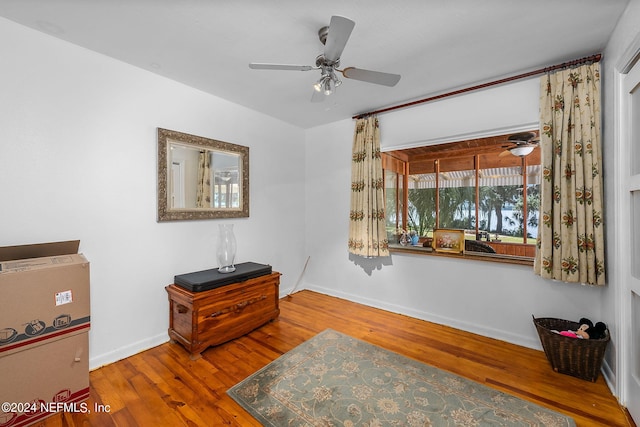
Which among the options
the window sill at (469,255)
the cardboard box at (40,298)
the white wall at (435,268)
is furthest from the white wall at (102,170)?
the window sill at (469,255)

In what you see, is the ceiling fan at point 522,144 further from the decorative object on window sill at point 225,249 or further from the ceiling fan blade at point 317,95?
the decorative object on window sill at point 225,249

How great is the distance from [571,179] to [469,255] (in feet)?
3.56

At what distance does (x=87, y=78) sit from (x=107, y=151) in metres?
0.55

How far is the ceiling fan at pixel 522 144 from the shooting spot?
2884mm

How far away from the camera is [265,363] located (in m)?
2.20

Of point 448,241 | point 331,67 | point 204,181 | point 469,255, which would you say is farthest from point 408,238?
point 204,181

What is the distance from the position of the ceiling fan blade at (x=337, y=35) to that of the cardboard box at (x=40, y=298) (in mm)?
2051

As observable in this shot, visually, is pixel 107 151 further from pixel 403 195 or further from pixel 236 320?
pixel 403 195

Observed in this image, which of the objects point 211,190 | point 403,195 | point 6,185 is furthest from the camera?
point 403,195

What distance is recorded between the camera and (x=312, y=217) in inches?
161

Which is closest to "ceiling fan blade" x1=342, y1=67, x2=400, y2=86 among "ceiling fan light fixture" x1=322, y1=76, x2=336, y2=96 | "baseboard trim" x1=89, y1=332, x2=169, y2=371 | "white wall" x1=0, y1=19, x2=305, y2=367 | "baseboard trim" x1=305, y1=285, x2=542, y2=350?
"ceiling fan light fixture" x1=322, y1=76, x2=336, y2=96

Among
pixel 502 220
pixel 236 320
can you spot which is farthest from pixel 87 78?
pixel 502 220

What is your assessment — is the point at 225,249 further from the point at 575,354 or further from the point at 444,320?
the point at 575,354

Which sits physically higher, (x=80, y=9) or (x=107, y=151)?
(x=80, y=9)
